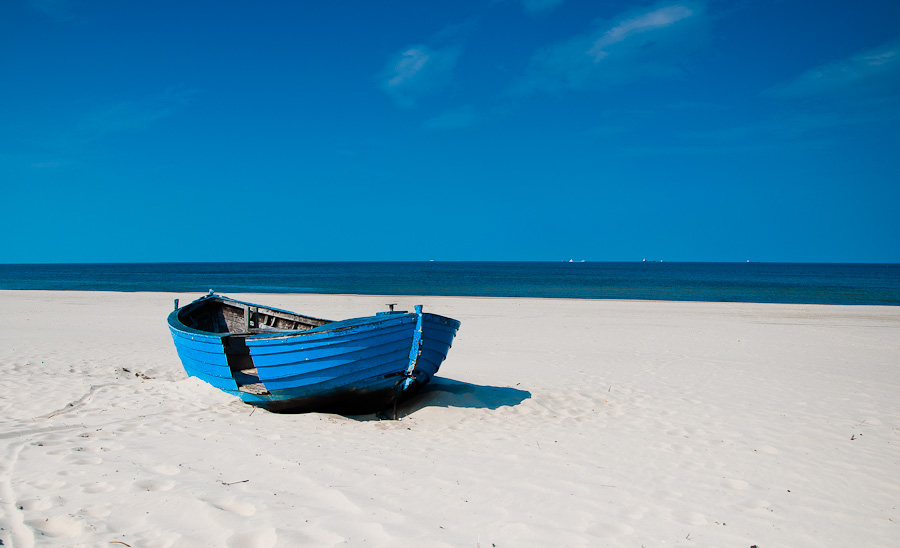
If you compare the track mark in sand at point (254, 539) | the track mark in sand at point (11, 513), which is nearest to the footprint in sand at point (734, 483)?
the track mark in sand at point (254, 539)

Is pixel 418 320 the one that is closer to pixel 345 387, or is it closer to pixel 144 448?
pixel 345 387

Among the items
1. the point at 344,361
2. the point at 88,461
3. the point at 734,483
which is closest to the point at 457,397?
the point at 344,361

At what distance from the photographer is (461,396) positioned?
7867mm

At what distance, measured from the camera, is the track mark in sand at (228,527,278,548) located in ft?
11.4

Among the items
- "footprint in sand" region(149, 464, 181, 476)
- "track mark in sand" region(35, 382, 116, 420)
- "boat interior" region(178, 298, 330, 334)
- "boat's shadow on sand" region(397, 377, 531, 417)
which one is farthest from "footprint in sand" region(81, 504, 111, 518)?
"boat interior" region(178, 298, 330, 334)

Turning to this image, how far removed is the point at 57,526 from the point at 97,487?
0.69m

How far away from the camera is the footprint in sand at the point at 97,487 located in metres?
4.18

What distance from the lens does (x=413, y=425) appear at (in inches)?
267

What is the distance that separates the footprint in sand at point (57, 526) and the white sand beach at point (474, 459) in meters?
0.02

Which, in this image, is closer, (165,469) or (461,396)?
(165,469)

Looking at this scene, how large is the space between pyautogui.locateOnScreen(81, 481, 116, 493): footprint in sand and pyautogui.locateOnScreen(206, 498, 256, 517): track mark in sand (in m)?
0.86

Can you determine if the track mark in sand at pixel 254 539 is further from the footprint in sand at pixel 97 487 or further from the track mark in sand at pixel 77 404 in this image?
the track mark in sand at pixel 77 404

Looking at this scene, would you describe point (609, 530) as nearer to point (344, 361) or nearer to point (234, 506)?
point (234, 506)

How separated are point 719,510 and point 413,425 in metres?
3.57
